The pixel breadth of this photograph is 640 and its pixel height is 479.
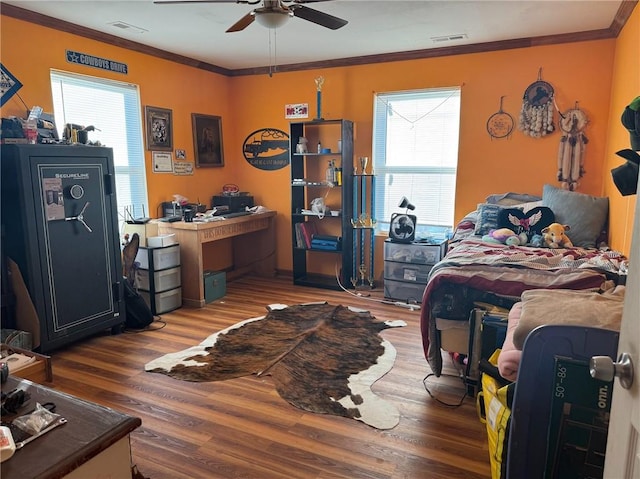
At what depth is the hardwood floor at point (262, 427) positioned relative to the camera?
1.96 meters

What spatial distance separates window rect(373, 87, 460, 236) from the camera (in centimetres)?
439

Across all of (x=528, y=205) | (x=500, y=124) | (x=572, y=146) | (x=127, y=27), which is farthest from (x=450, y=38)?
(x=127, y=27)

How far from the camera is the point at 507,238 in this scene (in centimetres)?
333

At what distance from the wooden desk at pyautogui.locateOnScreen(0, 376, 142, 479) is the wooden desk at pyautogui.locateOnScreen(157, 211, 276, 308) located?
2.99m

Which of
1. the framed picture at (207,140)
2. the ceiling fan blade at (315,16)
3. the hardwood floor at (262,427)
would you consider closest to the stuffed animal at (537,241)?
the hardwood floor at (262,427)

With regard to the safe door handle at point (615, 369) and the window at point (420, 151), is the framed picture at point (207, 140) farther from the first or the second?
the safe door handle at point (615, 369)

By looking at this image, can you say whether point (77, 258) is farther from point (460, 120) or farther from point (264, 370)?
point (460, 120)

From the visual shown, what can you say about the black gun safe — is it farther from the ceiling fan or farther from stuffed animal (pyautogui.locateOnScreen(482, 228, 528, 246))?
stuffed animal (pyautogui.locateOnScreen(482, 228, 528, 246))

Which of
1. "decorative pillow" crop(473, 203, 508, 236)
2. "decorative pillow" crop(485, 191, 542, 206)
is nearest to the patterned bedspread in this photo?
"decorative pillow" crop(473, 203, 508, 236)

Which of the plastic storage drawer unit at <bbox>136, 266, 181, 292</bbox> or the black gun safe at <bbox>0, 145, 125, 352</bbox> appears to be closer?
the black gun safe at <bbox>0, 145, 125, 352</bbox>

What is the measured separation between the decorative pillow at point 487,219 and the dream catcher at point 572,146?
0.72 m

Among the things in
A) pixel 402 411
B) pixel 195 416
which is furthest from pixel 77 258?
pixel 402 411

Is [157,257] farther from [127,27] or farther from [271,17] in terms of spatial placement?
[271,17]

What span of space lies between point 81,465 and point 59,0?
320cm
